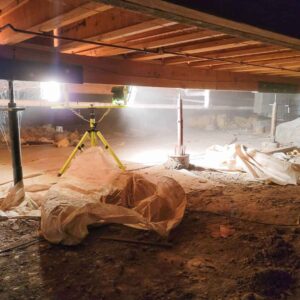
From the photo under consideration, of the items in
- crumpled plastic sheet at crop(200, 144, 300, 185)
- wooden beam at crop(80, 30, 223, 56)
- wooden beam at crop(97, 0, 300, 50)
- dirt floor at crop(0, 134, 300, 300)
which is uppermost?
wooden beam at crop(80, 30, 223, 56)

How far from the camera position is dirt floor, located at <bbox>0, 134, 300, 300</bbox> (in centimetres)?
187

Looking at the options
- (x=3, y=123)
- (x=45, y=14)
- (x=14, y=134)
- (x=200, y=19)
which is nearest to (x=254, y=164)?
(x=14, y=134)

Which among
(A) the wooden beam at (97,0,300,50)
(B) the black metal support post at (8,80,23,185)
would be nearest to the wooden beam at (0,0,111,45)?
(A) the wooden beam at (97,0,300,50)

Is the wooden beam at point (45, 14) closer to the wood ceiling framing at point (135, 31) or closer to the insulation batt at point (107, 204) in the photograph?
the wood ceiling framing at point (135, 31)

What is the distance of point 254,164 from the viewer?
16.3ft

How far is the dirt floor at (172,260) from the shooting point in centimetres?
187

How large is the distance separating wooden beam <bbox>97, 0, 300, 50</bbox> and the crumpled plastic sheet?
3674mm

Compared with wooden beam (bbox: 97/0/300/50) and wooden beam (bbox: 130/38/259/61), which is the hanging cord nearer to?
wooden beam (bbox: 130/38/259/61)

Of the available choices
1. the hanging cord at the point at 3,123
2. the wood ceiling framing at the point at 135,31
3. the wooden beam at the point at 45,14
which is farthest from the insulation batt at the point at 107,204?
the hanging cord at the point at 3,123

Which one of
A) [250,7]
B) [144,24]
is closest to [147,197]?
[144,24]

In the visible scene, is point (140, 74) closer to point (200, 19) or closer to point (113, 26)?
point (113, 26)

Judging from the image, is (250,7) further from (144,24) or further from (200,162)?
(200,162)

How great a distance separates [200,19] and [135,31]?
117 centimetres

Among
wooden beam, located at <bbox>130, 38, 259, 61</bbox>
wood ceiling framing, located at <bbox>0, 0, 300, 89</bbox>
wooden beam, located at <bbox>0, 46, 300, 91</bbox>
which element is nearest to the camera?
wood ceiling framing, located at <bbox>0, 0, 300, 89</bbox>
